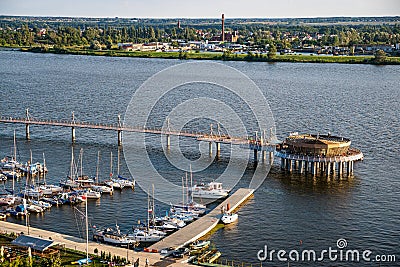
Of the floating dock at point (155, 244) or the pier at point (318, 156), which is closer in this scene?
the floating dock at point (155, 244)

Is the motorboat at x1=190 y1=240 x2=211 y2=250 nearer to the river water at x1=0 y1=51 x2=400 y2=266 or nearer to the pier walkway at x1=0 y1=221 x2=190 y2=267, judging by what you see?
the river water at x1=0 y1=51 x2=400 y2=266

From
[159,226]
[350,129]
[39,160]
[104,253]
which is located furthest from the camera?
[350,129]

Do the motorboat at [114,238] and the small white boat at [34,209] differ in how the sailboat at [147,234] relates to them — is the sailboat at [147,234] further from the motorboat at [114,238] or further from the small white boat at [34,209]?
the small white boat at [34,209]

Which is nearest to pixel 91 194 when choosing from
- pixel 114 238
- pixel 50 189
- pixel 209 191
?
pixel 50 189

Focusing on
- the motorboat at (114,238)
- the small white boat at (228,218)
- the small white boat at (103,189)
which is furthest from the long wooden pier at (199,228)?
the small white boat at (103,189)

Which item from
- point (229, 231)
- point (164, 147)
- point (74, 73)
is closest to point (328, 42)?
point (74, 73)

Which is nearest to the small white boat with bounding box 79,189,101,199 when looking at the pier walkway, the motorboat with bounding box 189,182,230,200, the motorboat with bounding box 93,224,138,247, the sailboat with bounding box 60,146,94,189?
the sailboat with bounding box 60,146,94,189

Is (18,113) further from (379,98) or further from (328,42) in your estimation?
(328,42)
